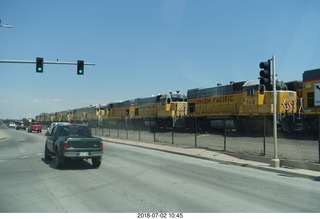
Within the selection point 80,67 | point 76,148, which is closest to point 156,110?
point 80,67

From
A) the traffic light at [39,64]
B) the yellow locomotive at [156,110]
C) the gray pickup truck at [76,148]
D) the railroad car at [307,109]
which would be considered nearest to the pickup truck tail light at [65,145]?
the gray pickup truck at [76,148]

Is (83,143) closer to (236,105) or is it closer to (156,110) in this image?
(236,105)

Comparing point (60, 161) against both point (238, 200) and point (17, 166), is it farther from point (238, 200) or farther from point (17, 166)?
point (238, 200)

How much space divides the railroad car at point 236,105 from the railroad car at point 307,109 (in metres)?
1.15

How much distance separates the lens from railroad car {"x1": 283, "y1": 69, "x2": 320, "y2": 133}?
2347 cm

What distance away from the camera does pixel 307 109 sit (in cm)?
2417

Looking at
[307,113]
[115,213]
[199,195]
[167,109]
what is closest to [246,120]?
[307,113]

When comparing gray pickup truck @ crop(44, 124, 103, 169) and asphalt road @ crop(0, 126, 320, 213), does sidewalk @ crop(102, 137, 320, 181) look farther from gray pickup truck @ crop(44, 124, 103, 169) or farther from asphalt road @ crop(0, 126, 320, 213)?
gray pickup truck @ crop(44, 124, 103, 169)

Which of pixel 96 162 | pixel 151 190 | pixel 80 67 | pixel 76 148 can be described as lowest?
pixel 151 190

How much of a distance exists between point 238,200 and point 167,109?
31248 millimetres

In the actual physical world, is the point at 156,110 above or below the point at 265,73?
below

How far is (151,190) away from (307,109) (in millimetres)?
18187

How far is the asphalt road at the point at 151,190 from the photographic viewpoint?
292 inches

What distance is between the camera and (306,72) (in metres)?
24.4
